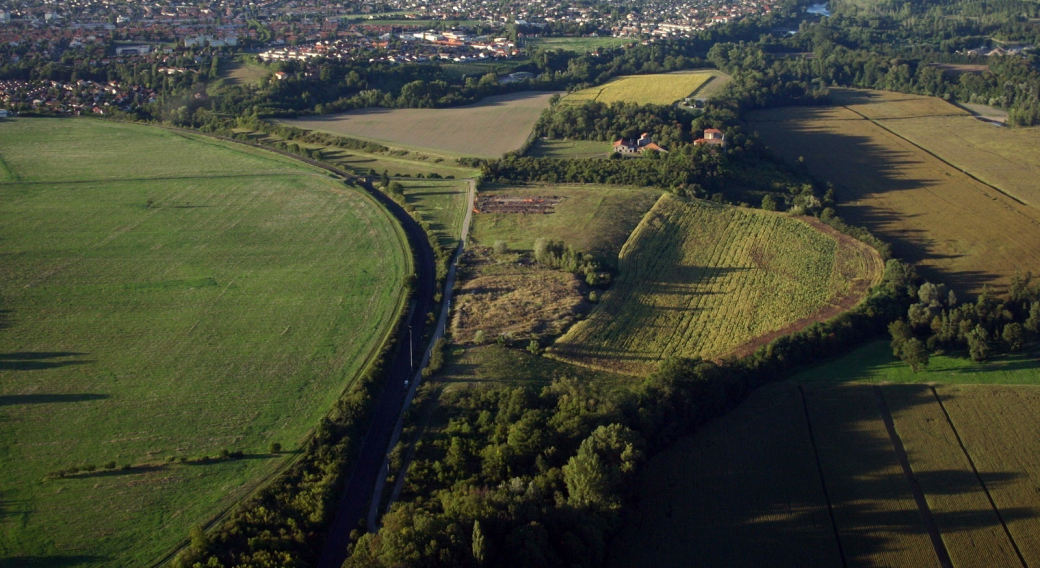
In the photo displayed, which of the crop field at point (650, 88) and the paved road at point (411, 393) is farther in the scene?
the crop field at point (650, 88)

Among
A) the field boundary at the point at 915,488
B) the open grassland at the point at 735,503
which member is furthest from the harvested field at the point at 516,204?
the field boundary at the point at 915,488

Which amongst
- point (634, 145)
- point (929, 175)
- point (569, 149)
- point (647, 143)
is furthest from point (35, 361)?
point (929, 175)

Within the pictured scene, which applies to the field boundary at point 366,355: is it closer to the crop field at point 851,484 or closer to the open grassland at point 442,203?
the open grassland at point 442,203

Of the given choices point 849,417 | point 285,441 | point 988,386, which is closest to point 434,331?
point 285,441

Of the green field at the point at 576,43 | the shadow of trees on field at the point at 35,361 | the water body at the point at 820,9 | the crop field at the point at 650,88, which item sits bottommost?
the shadow of trees on field at the point at 35,361

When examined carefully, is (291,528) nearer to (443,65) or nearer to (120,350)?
(120,350)

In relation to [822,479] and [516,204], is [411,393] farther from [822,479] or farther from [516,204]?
[516,204]
